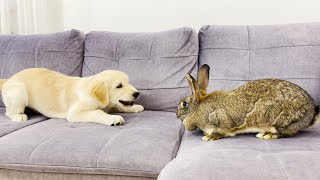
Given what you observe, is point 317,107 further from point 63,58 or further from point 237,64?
point 63,58

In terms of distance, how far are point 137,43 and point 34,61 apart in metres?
0.69

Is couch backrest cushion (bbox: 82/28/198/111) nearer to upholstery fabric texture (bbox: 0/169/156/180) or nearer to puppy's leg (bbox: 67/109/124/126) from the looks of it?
puppy's leg (bbox: 67/109/124/126)

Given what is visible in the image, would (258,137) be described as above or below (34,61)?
below

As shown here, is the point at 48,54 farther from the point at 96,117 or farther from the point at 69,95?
the point at 96,117

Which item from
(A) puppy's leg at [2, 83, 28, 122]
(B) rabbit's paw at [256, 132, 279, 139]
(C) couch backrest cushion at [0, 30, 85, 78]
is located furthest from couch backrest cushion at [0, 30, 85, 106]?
(B) rabbit's paw at [256, 132, 279, 139]

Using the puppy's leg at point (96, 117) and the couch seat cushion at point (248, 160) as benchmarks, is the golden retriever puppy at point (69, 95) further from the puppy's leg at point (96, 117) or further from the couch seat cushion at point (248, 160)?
the couch seat cushion at point (248, 160)

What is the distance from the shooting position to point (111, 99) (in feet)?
6.43

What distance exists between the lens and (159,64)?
213 centimetres

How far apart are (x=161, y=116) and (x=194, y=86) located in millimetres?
431

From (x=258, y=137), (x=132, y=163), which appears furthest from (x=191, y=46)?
(x=132, y=163)

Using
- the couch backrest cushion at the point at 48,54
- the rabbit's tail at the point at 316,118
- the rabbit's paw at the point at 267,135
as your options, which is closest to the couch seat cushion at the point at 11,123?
the couch backrest cushion at the point at 48,54

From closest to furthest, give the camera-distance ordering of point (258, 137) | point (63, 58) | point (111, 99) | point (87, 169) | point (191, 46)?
point (87, 169) → point (258, 137) → point (111, 99) → point (191, 46) → point (63, 58)

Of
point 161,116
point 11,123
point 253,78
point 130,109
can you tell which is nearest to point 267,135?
point 253,78

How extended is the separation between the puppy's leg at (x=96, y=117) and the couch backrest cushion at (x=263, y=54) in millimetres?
570
